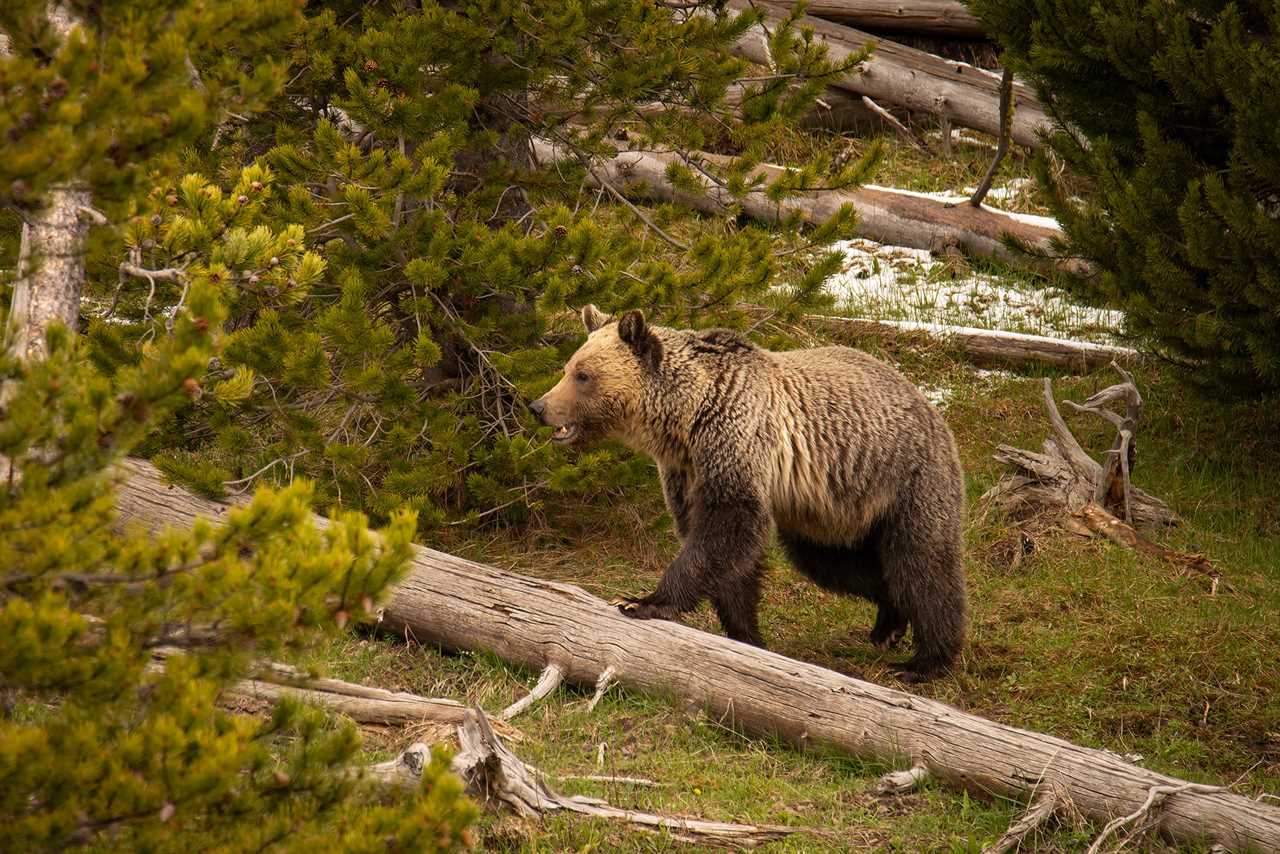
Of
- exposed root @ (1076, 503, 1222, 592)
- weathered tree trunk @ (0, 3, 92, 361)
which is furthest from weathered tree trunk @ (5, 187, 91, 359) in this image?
exposed root @ (1076, 503, 1222, 592)

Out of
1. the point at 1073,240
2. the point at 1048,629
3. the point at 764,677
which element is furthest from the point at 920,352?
the point at 764,677

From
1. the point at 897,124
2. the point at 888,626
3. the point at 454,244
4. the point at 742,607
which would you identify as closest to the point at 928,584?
the point at 888,626

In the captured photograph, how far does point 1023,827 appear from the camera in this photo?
15.5 ft

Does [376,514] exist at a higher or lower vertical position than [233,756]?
lower

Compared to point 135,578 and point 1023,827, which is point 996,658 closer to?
point 1023,827

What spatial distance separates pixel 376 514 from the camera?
7.15 metres

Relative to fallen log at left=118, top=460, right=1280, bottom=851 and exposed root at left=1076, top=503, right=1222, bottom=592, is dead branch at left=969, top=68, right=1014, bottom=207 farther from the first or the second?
fallen log at left=118, top=460, right=1280, bottom=851

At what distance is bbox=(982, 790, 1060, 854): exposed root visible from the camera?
4711 mm

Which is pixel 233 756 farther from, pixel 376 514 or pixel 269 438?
pixel 269 438

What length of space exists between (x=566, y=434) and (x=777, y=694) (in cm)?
179

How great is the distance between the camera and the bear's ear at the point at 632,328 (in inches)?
253

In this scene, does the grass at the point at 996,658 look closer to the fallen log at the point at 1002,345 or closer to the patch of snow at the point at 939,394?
the patch of snow at the point at 939,394

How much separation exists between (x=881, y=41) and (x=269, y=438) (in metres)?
8.90

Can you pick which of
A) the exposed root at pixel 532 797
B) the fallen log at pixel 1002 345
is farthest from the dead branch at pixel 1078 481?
Result: the exposed root at pixel 532 797
